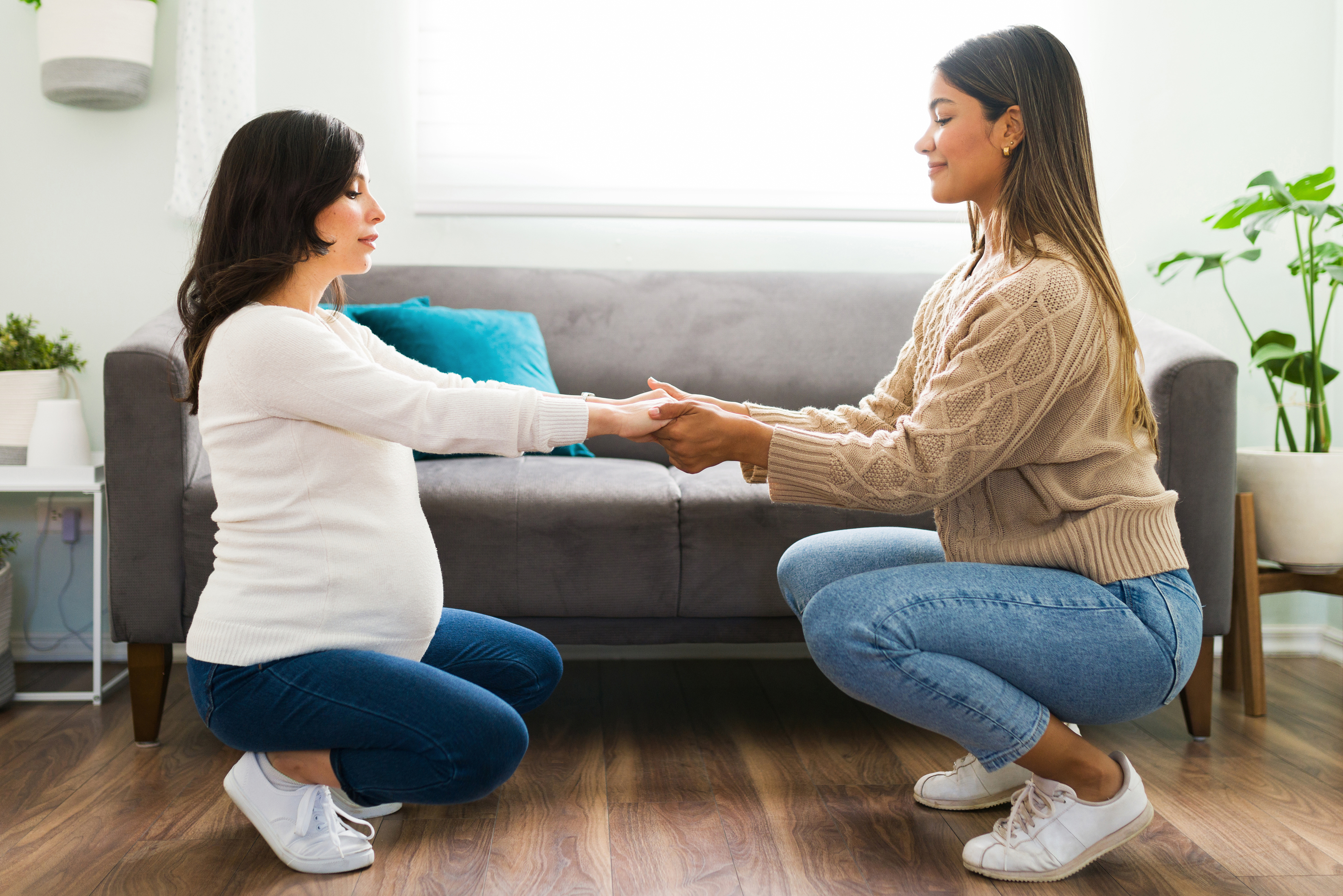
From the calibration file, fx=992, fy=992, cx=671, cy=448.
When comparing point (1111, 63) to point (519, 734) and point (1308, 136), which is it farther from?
point (519, 734)

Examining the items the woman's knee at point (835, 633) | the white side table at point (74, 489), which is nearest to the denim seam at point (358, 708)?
the woman's knee at point (835, 633)

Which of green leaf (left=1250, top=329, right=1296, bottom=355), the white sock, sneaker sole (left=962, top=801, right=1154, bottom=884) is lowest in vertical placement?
sneaker sole (left=962, top=801, right=1154, bottom=884)

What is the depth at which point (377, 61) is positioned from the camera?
2496 mm

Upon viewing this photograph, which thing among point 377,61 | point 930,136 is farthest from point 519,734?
point 377,61

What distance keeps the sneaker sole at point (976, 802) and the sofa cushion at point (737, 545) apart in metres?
0.42

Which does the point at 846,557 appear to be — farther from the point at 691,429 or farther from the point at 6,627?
the point at 6,627

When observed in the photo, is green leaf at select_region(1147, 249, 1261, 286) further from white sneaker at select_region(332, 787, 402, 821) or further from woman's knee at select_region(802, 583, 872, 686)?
white sneaker at select_region(332, 787, 402, 821)

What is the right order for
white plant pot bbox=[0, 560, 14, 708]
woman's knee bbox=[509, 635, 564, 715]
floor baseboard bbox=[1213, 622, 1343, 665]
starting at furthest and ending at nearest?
1. floor baseboard bbox=[1213, 622, 1343, 665]
2. white plant pot bbox=[0, 560, 14, 708]
3. woman's knee bbox=[509, 635, 564, 715]

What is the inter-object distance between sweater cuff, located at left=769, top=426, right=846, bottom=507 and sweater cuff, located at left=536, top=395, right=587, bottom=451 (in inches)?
9.8

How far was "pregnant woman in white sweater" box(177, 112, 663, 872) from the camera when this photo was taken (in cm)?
116

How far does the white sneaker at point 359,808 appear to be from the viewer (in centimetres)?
145

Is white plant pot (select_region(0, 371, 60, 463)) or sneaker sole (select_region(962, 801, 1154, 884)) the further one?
white plant pot (select_region(0, 371, 60, 463))

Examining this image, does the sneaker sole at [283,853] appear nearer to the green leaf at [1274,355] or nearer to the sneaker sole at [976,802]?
the sneaker sole at [976,802]

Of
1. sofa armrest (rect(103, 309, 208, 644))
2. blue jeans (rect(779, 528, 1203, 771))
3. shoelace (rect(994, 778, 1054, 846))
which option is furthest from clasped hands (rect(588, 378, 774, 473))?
sofa armrest (rect(103, 309, 208, 644))
